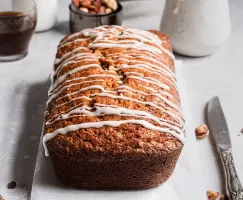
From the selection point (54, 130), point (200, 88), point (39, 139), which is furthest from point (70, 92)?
Answer: point (200, 88)

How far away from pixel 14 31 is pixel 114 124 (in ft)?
2.60

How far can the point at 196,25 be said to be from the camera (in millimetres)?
1993

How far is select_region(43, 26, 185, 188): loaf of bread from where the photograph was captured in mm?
1351

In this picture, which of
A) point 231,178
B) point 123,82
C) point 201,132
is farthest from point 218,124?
point 123,82

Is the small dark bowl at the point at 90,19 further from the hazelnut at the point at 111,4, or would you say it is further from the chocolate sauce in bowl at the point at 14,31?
the chocolate sauce in bowl at the point at 14,31

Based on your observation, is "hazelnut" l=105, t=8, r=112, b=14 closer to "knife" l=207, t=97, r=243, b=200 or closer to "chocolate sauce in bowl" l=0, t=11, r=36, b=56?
"chocolate sauce in bowl" l=0, t=11, r=36, b=56

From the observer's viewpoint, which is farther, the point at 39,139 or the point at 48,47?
the point at 48,47

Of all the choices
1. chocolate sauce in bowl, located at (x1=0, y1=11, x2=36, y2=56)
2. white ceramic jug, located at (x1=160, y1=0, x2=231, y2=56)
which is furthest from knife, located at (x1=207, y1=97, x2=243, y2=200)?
chocolate sauce in bowl, located at (x1=0, y1=11, x2=36, y2=56)

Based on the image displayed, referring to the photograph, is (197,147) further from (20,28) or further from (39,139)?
(20,28)

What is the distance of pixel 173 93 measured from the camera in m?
1.55

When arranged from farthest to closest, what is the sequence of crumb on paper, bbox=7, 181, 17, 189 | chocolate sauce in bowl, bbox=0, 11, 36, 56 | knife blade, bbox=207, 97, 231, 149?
1. chocolate sauce in bowl, bbox=0, 11, 36, 56
2. knife blade, bbox=207, 97, 231, 149
3. crumb on paper, bbox=7, 181, 17, 189

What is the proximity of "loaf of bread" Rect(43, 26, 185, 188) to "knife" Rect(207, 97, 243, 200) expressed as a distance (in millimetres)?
178

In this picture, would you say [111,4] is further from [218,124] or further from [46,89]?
[218,124]

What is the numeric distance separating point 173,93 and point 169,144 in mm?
226
